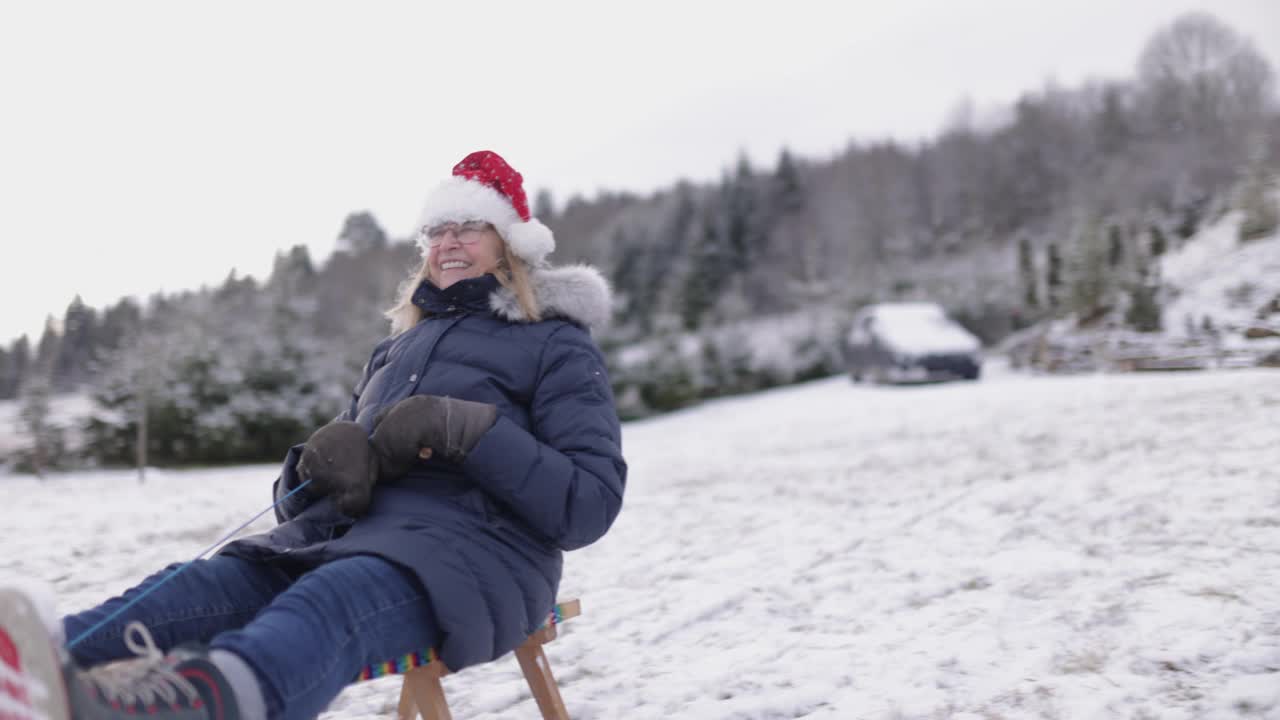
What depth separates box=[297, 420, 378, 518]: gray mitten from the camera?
2.05 meters

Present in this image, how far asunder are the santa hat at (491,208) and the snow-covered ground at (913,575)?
1.59 metres

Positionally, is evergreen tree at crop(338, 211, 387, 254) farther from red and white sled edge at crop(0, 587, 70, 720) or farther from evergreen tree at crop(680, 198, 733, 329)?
evergreen tree at crop(680, 198, 733, 329)

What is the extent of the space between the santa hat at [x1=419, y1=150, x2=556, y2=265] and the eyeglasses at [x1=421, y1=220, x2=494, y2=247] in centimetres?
2

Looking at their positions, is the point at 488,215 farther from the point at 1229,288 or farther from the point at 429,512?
the point at 1229,288

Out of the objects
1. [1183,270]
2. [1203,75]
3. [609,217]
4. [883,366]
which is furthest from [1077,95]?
[883,366]

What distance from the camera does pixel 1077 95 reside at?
53094 millimetres

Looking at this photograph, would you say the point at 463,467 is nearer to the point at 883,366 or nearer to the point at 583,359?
the point at 583,359

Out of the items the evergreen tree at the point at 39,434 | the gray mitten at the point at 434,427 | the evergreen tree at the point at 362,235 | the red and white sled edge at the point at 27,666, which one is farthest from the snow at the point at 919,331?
the red and white sled edge at the point at 27,666

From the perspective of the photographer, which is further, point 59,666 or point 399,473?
point 399,473

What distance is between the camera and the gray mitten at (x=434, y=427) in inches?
79.1

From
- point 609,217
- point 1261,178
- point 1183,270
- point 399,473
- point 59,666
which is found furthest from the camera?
point 609,217

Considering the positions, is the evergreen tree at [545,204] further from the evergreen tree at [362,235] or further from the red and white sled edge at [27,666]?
the red and white sled edge at [27,666]

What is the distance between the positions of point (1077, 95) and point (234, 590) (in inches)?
2409

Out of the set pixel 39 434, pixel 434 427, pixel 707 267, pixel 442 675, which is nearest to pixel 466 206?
pixel 434 427
